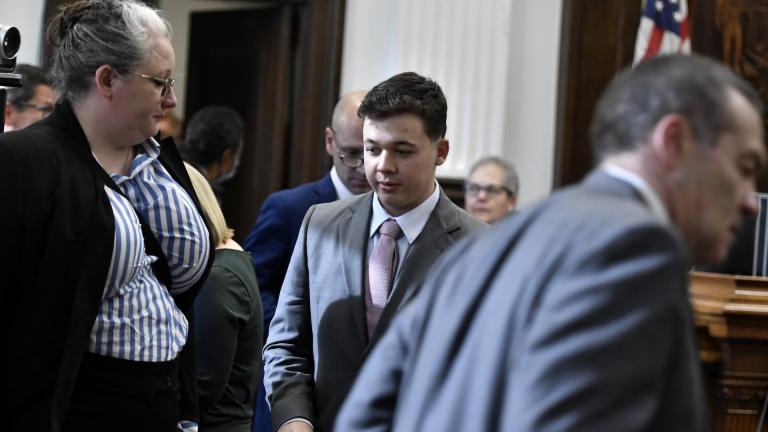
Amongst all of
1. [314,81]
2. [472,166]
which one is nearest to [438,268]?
[472,166]

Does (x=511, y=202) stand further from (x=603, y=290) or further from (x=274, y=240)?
(x=603, y=290)

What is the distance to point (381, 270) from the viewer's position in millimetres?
2975

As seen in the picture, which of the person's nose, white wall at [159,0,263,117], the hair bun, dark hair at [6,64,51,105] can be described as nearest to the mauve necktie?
the person's nose

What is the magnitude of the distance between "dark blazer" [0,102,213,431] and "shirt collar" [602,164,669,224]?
1.53 m

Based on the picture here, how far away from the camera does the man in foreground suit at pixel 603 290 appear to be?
137cm

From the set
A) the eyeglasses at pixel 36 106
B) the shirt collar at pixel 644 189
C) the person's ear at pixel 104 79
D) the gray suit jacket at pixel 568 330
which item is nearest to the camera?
the gray suit jacket at pixel 568 330

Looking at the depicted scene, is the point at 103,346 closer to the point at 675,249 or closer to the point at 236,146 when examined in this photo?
the point at 675,249

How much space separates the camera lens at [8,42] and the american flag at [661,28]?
4.77 metres

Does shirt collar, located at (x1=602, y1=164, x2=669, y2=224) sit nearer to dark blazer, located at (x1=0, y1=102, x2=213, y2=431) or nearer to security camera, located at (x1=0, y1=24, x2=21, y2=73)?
dark blazer, located at (x1=0, y1=102, x2=213, y2=431)

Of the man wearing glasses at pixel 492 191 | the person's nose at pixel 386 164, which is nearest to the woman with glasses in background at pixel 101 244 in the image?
the person's nose at pixel 386 164

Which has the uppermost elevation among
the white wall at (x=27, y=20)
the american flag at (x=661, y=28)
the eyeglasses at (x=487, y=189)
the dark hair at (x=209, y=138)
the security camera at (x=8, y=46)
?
the american flag at (x=661, y=28)

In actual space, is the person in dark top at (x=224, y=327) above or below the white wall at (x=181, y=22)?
below

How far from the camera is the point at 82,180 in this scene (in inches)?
111

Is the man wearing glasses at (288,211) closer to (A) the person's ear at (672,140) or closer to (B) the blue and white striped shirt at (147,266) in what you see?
(B) the blue and white striped shirt at (147,266)
